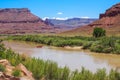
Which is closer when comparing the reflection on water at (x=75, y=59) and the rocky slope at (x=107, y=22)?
the reflection on water at (x=75, y=59)

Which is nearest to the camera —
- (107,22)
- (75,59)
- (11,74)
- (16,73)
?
(11,74)

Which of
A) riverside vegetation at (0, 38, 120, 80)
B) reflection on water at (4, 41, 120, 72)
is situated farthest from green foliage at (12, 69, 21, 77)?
reflection on water at (4, 41, 120, 72)

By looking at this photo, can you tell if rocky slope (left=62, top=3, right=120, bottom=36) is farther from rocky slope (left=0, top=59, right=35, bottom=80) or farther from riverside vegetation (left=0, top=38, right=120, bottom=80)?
rocky slope (left=0, top=59, right=35, bottom=80)

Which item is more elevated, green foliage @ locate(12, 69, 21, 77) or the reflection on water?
green foliage @ locate(12, 69, 21, 77)

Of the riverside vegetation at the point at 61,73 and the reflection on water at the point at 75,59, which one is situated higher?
the riverside vegetation at the point at 61,73

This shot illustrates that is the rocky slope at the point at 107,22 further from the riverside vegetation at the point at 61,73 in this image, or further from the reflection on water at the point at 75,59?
the riverside vegetation at the point at 61,73

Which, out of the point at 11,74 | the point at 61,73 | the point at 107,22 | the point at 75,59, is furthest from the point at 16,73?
the point at 107,22

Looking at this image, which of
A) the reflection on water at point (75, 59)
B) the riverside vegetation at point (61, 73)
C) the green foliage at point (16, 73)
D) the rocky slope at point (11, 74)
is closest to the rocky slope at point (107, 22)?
the reflection on water at point (75, 59)

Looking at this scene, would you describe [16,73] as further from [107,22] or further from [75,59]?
[107,22]

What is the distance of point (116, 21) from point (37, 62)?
407 ft

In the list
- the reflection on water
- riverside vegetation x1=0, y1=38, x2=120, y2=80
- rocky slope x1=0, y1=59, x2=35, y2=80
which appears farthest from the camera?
the reflection on water

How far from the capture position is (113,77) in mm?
16297

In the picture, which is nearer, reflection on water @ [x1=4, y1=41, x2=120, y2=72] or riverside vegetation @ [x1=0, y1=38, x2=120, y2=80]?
riverside vegetation @ [x1=0, y1=38, x2=120, y2=80]

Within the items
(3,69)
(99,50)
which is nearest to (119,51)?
(99,50)
